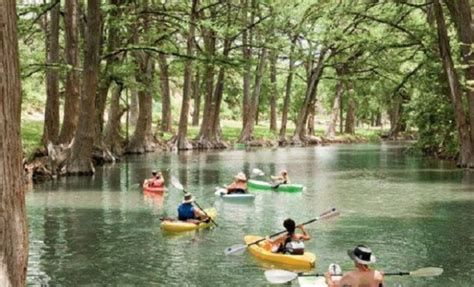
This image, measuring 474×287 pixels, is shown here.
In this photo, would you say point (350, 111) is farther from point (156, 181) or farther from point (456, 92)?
point (156, 181)

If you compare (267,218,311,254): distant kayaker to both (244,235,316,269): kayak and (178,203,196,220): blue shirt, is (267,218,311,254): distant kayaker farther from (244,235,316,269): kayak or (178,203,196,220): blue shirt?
(178,203,196,220): blue shirt

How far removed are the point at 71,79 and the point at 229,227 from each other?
1530 cm

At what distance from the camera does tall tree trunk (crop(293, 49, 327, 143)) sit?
5450 centimetres

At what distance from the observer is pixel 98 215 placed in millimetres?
17781

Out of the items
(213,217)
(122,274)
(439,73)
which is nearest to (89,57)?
(213,217)

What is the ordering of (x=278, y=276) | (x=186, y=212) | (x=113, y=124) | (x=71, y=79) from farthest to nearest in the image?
(x=113, y=124) < (x=71, y=79) < (x=186, y=212) < (x=278, y=276)

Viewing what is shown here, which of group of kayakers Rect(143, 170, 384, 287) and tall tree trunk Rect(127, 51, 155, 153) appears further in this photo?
tall tree trunk Rect(127, 51, 155, 153)

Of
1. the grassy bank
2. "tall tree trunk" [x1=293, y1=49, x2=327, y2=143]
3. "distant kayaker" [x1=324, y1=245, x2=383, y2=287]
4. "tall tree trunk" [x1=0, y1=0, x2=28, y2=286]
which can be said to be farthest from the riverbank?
"tall tree trunk" [x1=0, y1=0, x2=28, y2=286]

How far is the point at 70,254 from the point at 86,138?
13802mm

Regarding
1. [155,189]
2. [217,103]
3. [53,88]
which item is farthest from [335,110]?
[155,189]

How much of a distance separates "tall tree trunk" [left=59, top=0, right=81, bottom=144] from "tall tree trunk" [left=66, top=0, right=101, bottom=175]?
4.50ft

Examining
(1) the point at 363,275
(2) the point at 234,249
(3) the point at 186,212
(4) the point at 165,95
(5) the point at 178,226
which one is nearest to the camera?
(1) the point at 363,275

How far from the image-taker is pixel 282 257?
12.2 m

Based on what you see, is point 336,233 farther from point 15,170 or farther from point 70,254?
point 15,170
